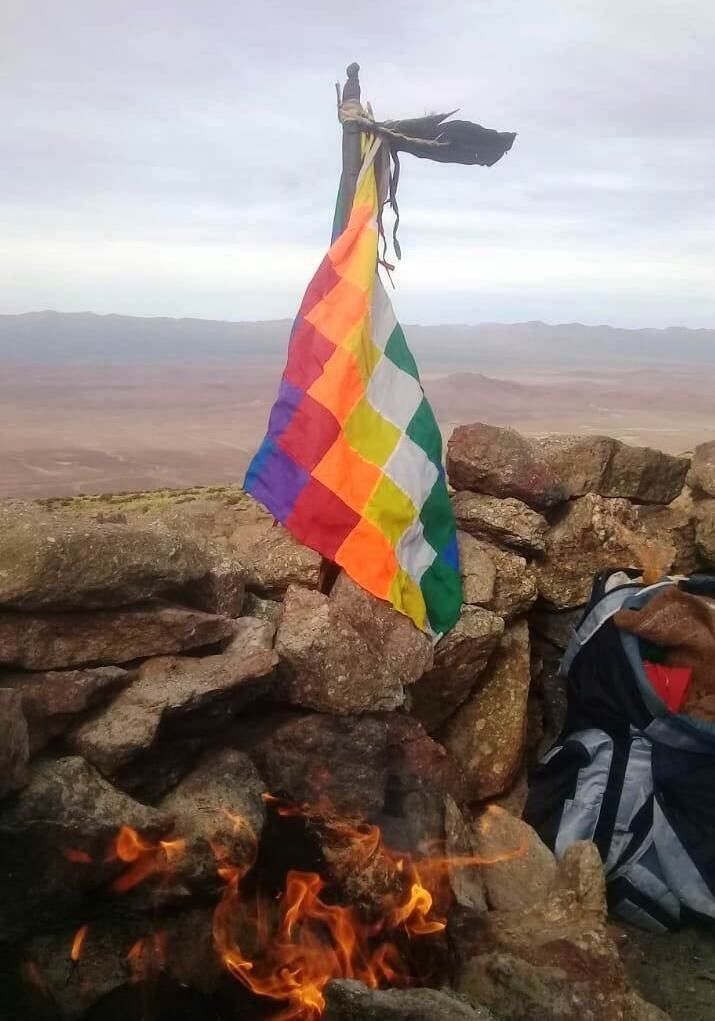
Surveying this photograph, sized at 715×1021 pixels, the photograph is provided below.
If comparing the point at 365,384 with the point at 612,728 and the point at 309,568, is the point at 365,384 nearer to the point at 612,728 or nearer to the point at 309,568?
the point at 309,568

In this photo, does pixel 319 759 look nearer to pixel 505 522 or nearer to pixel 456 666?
pixel 456 666

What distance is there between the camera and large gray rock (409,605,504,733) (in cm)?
698

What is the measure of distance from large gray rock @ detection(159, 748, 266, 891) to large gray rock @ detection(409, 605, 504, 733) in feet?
6.65

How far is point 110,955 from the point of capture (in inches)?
175

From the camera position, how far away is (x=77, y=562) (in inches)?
204

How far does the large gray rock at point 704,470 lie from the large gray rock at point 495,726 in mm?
3169

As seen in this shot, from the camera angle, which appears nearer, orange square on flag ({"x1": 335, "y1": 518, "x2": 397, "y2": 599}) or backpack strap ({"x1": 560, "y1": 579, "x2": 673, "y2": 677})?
orange square on flag ({"x1": 335, "y1": 518, "x2": 397, "y2": 599})

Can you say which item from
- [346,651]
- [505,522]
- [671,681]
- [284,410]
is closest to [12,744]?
[346,651]

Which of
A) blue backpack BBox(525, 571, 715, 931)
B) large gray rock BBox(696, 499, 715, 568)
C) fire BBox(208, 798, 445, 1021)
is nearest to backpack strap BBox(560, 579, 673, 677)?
blue backpack BBox(525, 571, 715, 931)

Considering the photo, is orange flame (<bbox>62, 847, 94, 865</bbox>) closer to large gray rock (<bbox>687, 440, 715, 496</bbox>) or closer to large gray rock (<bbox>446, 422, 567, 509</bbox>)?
large gray rock (<bbox>446, 422, 567, 509</bbox>)

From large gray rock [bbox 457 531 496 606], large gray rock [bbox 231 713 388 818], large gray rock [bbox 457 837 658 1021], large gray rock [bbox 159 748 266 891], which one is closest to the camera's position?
large gray rock [bbox 457 837 658 1021]

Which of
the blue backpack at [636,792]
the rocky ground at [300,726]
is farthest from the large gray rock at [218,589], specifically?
the blue backpack at [636,792]

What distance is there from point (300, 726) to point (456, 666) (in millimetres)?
1820

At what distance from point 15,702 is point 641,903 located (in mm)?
4942
